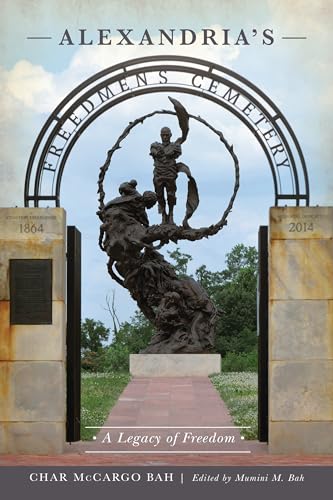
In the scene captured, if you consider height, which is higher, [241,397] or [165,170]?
[165,170]

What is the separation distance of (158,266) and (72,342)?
15.3m

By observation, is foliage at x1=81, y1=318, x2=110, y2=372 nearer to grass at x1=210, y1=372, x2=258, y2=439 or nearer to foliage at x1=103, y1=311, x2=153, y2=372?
foliage at x1=103, y1=311, x2=153, y2=372

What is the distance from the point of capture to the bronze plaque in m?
11.5

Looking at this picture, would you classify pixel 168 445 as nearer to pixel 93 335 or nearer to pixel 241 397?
pixel 241 397

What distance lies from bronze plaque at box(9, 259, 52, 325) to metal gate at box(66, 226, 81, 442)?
0.40 metres

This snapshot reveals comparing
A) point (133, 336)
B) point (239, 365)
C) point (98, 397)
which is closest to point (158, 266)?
point (239, 365)

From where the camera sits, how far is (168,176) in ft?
76.2

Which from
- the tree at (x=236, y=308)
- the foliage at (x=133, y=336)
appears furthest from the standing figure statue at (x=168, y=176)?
the tree at (x=236, y=308)

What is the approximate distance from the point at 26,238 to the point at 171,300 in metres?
15.5

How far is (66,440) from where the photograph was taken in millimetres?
11812

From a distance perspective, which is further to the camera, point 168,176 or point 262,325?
point 168,176

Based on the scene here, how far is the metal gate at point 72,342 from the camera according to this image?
1179 centimetres

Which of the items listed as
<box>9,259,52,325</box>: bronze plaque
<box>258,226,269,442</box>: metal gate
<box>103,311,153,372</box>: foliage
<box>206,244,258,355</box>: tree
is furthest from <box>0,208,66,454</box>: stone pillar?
<box>206,244,258,355</box>: tree

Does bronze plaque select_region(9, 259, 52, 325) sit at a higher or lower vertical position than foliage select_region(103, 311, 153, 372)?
higher
